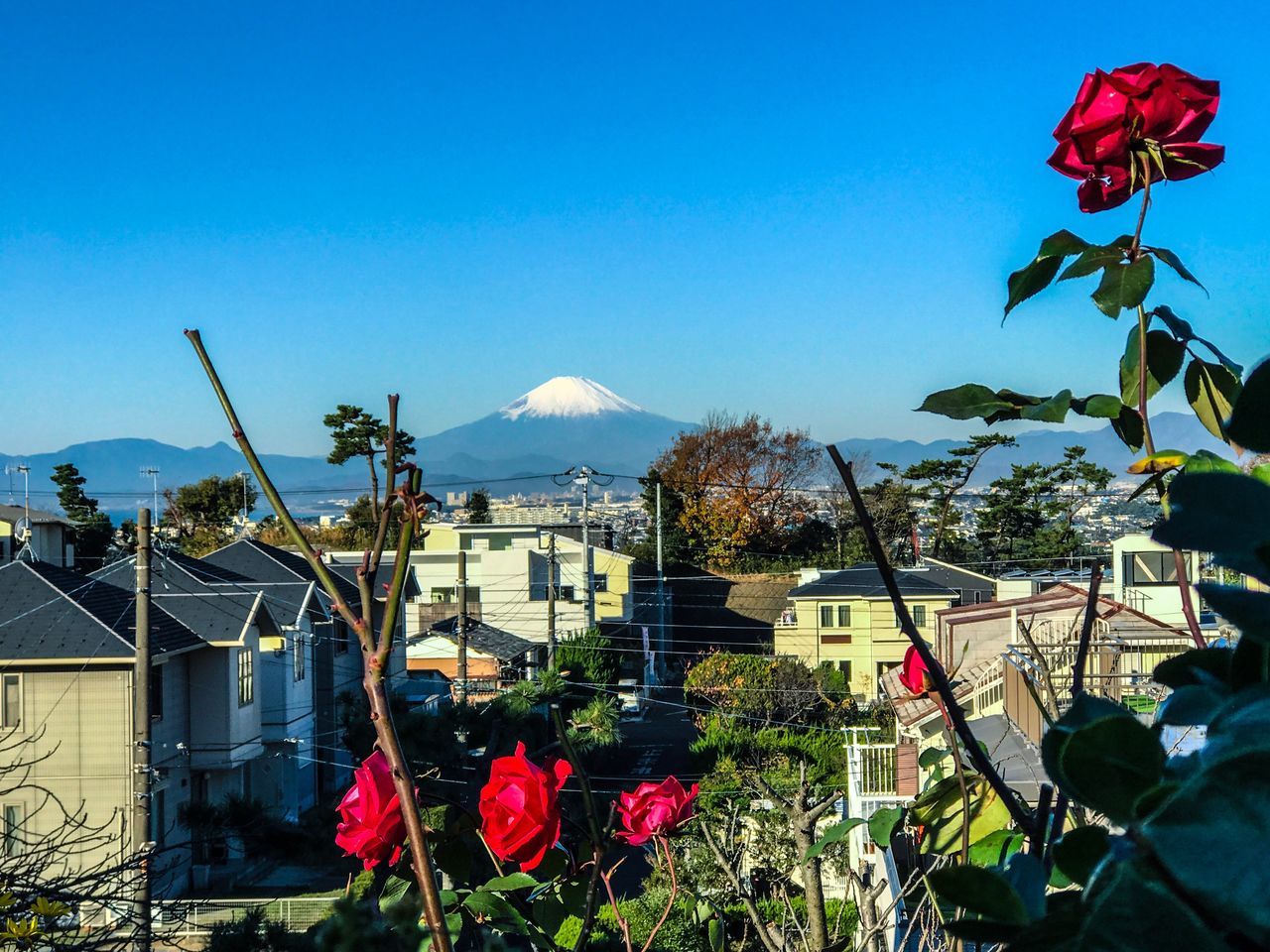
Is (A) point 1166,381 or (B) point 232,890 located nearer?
(A) point 1166,381

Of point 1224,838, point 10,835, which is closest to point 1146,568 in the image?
point 10,835

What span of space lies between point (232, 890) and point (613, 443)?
137 metres

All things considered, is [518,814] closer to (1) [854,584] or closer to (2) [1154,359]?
(2) [1154,359]

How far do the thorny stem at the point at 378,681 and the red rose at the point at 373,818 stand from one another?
1.09 ft

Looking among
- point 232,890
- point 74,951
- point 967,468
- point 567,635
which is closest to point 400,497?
point 967,468

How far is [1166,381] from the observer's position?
3.36ft

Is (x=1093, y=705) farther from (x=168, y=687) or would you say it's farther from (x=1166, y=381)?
(x=168, y=687)

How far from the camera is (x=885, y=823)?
4.59 feet

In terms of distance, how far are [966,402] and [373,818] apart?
2.13ft

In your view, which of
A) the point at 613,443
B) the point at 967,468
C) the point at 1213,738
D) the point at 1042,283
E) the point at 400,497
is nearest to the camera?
the point at 1213,738

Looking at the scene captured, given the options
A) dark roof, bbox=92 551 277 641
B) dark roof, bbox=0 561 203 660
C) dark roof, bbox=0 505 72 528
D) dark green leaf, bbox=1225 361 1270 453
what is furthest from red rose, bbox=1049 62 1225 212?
dark roof, bbox=0 505 72 528

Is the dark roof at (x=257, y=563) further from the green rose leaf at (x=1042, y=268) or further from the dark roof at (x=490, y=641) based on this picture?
the green rose leaf at (x=1042, y=268)

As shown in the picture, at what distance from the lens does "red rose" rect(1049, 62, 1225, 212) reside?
962mm

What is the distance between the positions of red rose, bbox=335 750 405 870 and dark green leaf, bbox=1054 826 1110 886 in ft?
2.58
